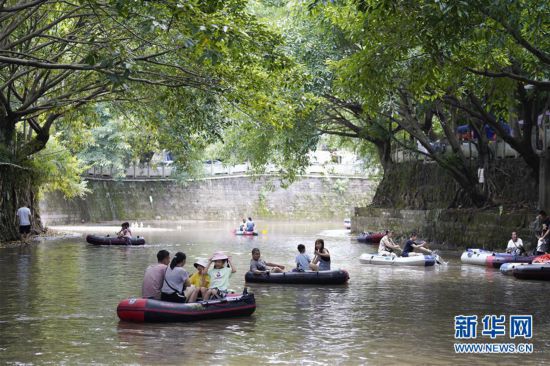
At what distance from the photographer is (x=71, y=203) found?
6031 cm

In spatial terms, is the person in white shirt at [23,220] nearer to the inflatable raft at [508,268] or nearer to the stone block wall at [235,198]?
the inflatable raft at [508,268]

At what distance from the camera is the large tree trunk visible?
32406 mm

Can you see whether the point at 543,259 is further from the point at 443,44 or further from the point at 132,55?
the point at 132,55

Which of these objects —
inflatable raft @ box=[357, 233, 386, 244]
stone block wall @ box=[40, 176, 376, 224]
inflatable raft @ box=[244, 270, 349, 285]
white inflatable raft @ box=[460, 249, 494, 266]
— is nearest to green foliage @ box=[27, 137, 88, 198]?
inflatable raft @ box=[357, 233, 386, 244]

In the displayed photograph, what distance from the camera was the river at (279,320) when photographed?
12.0 metres

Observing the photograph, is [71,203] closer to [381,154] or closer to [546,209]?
[381,154]

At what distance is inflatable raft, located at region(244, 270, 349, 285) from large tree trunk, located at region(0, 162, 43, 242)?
14.9 metres

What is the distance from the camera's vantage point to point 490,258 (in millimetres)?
26719

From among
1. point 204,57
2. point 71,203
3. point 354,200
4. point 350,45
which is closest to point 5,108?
point 350,45

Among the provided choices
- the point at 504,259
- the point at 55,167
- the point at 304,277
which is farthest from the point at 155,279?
the point at 55,167

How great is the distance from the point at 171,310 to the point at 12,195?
20873 millimetres

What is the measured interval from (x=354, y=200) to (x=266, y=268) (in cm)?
5386

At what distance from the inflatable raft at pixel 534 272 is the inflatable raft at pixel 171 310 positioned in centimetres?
1031

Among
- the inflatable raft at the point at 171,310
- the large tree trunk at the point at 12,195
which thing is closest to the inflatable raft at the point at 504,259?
the inflatable raft at the point at 171,310
